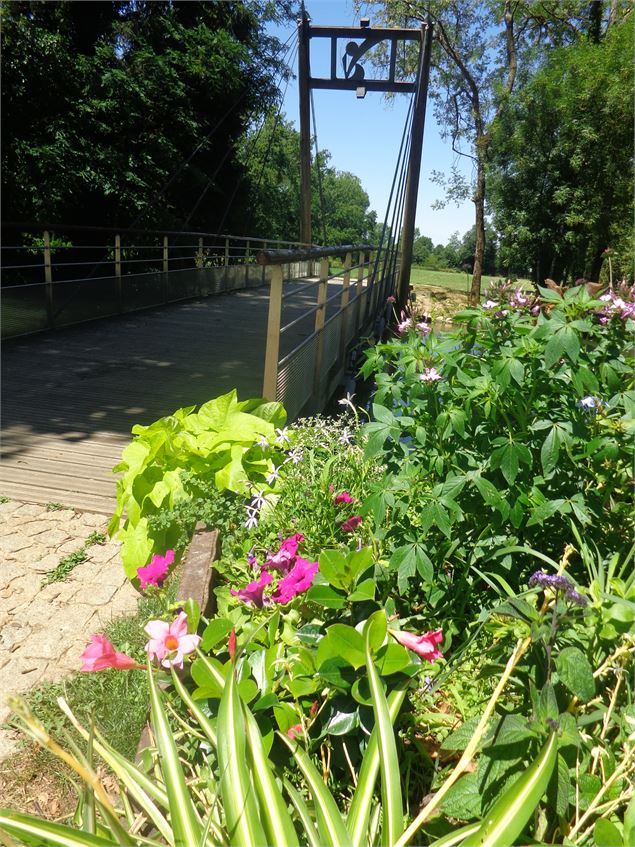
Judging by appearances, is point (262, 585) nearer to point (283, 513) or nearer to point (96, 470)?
point (283, 513)

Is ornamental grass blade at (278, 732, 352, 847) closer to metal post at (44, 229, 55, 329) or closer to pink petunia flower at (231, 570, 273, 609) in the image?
pink petunia flower at (231, 570, 273, 609)

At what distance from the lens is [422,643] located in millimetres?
1298

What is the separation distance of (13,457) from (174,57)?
10.2 meters

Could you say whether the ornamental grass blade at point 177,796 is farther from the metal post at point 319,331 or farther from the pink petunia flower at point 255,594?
the metal post at point 319,331

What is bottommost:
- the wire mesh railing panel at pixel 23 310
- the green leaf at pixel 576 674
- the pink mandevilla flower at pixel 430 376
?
the green leaf at pixel 576 674

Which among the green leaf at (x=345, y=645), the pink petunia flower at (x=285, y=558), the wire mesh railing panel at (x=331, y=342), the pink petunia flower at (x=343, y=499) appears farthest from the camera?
the wire mesh railing panel at (x=331, y=342)

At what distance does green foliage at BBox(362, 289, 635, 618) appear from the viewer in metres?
1.52

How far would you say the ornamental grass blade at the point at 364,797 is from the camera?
1.04 meters

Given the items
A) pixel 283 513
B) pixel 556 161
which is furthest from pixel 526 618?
pixel 556 161

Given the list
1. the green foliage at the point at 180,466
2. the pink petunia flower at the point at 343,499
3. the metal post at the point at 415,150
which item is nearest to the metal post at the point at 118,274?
the metal post at the point at 415,150

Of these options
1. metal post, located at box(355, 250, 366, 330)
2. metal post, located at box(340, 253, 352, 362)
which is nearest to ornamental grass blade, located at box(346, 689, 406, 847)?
metal post, located at box(340, 253, 352, 362)

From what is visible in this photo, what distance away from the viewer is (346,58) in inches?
292

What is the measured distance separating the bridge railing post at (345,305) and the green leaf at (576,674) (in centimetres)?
482

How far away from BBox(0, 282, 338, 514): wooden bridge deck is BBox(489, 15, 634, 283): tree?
42.0ft
